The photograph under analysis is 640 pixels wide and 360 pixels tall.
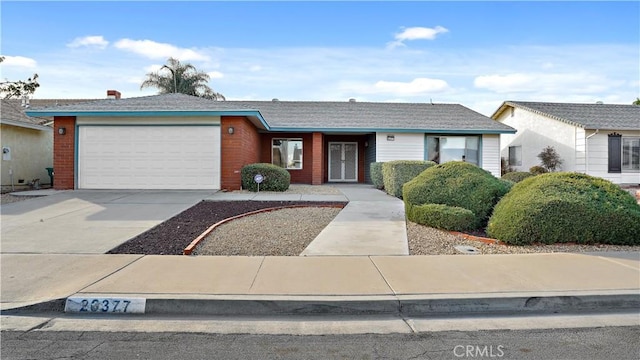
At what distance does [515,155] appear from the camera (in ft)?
87.3

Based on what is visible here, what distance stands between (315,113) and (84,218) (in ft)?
49.2

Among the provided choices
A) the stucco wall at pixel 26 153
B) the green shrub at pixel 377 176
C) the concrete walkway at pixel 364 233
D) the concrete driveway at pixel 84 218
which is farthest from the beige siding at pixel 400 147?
the stucco wall at pixel 26 153

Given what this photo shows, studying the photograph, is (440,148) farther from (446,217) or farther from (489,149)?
(446,217)

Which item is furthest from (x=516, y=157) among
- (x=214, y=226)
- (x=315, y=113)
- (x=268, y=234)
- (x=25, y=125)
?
(x=25, y=125)

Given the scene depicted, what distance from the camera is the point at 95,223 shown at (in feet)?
30.9

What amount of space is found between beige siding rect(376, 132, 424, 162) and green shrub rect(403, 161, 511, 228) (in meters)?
10.3

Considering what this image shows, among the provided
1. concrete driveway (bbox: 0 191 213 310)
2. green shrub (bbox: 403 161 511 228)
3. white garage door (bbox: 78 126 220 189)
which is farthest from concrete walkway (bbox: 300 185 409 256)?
white garage door (bbox: 78 126 220 189)

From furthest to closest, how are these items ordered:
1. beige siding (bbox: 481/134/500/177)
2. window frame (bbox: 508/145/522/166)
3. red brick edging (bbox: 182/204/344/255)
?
1. window frame (bbox: 508/145/522/166)
2. beige siding (bbox: 481/134/500/177)
3. red brick edging (bbox: 182/204/344/255)

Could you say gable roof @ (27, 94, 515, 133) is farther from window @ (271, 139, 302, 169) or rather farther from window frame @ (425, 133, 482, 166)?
window @ (271, 139, 302, 169)

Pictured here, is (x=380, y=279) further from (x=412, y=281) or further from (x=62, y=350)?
(x=62, y=350)

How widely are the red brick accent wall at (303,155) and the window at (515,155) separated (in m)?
13.3

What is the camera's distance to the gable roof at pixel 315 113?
49.5 feet

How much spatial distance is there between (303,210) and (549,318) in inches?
287

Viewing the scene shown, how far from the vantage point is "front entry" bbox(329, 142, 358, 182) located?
23.5 meters
